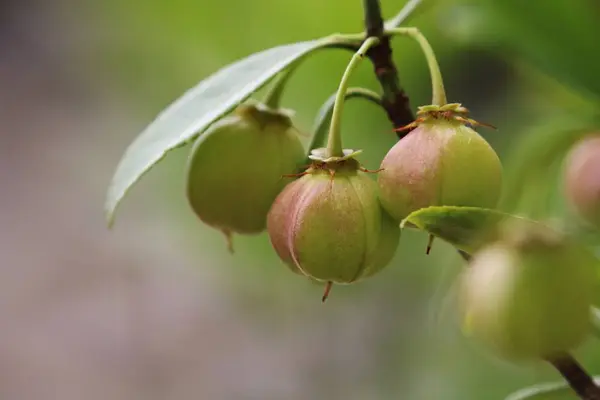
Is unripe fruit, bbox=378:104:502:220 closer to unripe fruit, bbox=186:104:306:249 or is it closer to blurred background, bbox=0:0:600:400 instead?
unripe fruit, bbox=186:104:306:249

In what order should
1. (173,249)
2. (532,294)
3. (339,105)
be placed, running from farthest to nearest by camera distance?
1. (173,249)
2. (339,105)
3. (532,294)

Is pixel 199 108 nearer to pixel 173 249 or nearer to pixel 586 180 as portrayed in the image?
pixel 586 180

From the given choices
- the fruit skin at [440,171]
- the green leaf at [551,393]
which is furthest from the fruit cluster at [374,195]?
the green leaf at [551,393]

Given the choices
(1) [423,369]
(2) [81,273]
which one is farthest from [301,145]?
(2) [81,273]

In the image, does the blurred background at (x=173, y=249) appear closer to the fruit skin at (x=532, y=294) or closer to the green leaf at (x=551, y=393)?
the green leaf at (x=551, y=393)

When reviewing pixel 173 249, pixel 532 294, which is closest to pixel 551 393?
pixel 532 294

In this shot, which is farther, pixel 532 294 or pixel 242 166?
pixel 242 166
